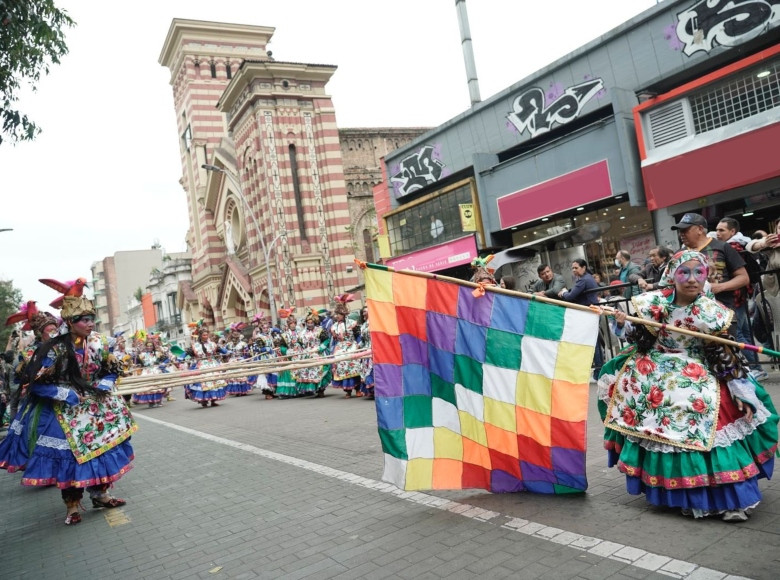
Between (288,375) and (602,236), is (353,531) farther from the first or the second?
Answer: (602,236)

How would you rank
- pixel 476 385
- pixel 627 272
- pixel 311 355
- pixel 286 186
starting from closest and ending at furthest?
1. pixel 476 385
2. pixel 627 272
3. pixel 311 355
4. pixel 286 186

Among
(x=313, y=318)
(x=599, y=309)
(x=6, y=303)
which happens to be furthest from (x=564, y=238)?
(x=6, y=303)

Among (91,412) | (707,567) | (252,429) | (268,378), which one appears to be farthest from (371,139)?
(707,567)

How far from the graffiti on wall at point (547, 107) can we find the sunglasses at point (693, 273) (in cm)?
1592

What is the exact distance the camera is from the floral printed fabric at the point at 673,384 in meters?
3.79

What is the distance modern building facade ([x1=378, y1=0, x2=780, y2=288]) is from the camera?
47.1 feet

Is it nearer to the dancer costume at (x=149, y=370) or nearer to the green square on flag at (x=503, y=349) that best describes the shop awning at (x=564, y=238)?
the dancer costume at (x=149, y=370)

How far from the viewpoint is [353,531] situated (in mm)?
4477

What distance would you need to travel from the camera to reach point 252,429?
10.7 m

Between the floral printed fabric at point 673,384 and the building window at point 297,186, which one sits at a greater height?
the building window at point 297,186

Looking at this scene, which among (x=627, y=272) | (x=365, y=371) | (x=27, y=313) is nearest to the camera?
(x=27, y=313)

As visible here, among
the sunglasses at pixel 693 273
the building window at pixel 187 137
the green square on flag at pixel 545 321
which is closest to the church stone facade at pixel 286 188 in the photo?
the building window at pixel 187 137

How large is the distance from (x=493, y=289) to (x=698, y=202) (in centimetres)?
1350

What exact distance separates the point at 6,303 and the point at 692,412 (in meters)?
49.5
